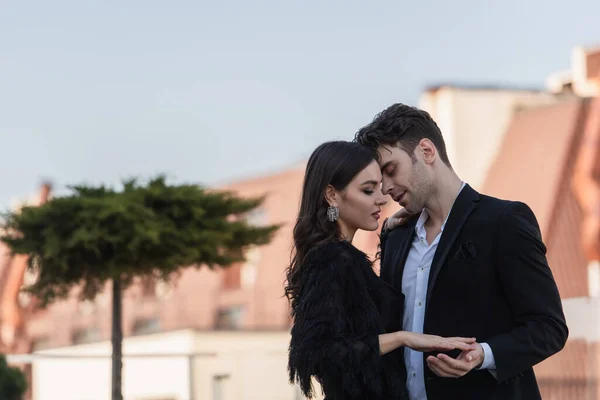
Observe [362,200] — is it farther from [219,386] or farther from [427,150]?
[219,386]

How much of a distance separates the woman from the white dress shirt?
0.04m

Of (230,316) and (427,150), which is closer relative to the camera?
(427,150)

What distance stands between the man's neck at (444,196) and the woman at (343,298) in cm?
21

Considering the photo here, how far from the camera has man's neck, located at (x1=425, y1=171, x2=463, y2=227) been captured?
350cm

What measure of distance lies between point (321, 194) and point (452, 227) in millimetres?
453

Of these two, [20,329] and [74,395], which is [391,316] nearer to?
[74,395]

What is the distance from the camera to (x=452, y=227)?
338 centimetres

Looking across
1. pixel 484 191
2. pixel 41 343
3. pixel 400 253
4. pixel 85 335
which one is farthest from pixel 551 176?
pixel 400 253

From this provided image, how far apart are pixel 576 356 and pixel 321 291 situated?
7.10m

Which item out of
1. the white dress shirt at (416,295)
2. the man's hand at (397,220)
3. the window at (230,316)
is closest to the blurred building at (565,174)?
the window at (230,316)

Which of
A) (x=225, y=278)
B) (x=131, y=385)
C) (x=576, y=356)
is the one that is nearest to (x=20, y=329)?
(x=225, y=278)

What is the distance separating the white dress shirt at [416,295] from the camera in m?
3.38

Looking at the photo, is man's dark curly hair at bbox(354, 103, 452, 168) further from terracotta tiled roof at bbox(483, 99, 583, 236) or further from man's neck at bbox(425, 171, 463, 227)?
terracotta tiled roof at bbox(483, 99, 583, 236)

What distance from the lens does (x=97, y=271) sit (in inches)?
375
